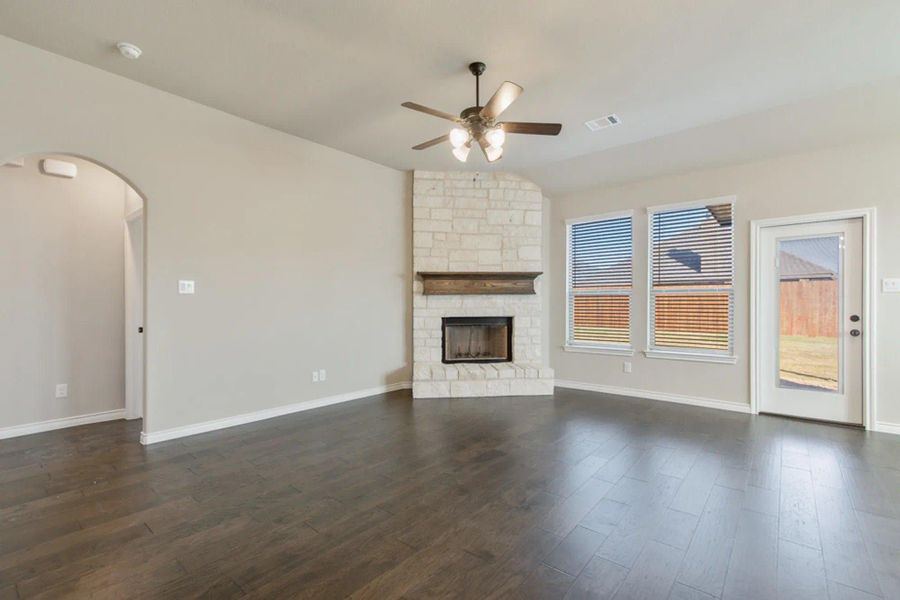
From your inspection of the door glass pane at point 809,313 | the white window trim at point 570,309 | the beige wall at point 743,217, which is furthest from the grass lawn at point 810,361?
the white window trim at point 570,309

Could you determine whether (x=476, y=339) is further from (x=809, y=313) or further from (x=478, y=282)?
(x=809, y=313)

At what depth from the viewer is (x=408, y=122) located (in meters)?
4.00

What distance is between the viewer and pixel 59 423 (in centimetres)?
376

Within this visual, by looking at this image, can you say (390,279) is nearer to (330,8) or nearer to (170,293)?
(170,293)

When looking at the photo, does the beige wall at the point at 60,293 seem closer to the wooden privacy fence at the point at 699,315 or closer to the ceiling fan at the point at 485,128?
the ceiling fan at the point at 485,128

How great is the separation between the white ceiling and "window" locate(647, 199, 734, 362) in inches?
33.6

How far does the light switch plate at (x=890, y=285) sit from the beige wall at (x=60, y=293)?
24.6ft

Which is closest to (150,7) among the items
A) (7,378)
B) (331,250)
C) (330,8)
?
(330,8)

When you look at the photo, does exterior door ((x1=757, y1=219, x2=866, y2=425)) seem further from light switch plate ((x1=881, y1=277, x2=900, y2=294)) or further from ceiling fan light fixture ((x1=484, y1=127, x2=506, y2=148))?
ceiling fan light fixture ((x1=484, y1=127, x2=506, y2=148))

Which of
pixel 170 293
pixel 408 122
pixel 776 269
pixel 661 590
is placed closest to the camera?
pixel 661 590

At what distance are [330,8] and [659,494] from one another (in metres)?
3.65

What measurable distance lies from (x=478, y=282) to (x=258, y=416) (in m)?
3.07

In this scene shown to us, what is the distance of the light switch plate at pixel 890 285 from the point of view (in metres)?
3.72

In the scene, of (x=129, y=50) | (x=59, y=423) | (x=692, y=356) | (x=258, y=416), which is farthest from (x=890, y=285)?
(x=59, y=423)
